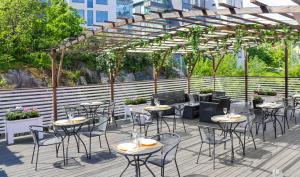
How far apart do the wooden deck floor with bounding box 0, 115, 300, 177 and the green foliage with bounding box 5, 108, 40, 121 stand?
800 millimetres

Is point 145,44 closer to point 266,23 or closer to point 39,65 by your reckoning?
point 266,23

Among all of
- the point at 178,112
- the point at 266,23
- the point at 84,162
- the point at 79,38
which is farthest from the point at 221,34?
the point at 84,162

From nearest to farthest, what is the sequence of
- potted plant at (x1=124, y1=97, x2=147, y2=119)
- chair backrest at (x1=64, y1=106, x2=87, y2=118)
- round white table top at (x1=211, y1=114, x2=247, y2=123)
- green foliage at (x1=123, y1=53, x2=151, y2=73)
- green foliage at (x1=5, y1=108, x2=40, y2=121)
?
round white table top at (x1=211, y1=114, x2=247, y2=123)
green foliage at (x1=5, y1=108, x2=40, y2=121)
chair backrest at (x1=64, y1=106, x2=87, y2=118)
potted plant at (x1=124, y1=97, x2=147, y2=119)
green foliage at (x1=123, y1=53, x2=151, y2=73)

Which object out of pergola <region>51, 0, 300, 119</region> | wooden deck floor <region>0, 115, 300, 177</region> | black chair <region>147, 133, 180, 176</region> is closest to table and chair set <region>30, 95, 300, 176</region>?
black chair <region>147, 133, 180, 176</region>

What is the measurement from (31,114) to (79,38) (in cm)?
258

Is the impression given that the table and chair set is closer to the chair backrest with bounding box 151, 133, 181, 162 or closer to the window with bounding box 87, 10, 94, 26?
the chair backrest with bounding box 151, 133, 181, 162

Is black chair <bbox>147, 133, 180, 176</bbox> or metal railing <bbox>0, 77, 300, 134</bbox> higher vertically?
metal railing <bbox>0, 77, 300, 134</bbox>

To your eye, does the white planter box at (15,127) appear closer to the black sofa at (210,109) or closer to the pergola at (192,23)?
the pergola at (192,23)

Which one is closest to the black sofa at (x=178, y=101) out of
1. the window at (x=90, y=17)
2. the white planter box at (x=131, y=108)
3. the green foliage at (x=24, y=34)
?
the white planter box at (x=131, y=108)

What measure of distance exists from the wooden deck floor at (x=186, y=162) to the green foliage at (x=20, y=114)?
800 mm

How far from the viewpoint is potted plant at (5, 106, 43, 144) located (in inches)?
303

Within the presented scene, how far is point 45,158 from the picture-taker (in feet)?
20.7

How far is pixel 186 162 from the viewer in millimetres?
5727

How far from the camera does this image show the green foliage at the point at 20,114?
781 cm
